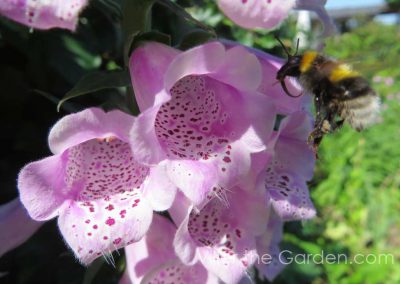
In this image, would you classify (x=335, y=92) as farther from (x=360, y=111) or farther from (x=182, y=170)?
(x=182, y=170)

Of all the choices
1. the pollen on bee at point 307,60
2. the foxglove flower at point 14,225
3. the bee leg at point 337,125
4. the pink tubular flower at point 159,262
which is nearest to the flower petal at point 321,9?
the pollen on bee at point 307,60

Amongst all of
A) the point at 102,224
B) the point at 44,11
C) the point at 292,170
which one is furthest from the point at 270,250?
the point at 44,11

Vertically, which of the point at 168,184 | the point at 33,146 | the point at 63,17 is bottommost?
the point at 33,146

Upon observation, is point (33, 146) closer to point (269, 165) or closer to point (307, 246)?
point (269, 165)

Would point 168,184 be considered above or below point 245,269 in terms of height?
above

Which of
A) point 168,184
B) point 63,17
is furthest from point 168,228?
point 63,17

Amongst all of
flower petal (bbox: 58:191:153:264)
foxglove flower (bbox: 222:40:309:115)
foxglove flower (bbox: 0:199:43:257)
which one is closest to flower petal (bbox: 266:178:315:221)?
foxglove flower (bbox: 222:40:309:115)

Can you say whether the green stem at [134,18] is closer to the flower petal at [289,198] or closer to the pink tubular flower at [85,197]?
the pink tubular flower at [85,197]
